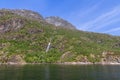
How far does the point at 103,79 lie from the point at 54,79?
2929cm

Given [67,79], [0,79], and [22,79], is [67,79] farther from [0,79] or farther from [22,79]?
[0,79]

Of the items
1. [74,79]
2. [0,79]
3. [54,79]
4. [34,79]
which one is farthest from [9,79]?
[74,79]

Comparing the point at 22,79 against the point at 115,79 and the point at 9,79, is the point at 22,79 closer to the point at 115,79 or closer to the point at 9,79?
the point at 9,79

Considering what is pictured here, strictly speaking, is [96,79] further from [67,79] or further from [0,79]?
[0,79]

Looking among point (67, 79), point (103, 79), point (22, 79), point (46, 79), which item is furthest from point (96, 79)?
point (22, 79)

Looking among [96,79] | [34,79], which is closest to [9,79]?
[34,79]

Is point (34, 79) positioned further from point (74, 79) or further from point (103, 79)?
point (103, 79)

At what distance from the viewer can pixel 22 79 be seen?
143000 millimetres

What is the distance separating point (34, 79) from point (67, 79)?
1928cm

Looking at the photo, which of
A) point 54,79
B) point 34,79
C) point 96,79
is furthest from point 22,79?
point 96,79

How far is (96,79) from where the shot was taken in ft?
487

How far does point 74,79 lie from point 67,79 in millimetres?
4103

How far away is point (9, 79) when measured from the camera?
466ft

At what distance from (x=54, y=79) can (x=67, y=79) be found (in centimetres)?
764
